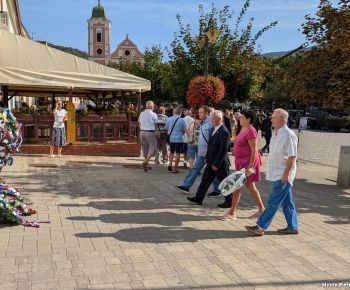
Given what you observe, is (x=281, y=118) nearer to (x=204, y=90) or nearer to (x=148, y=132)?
(x=148, y=132)

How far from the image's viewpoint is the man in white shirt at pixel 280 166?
5.44 metres

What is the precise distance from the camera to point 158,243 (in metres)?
5.29

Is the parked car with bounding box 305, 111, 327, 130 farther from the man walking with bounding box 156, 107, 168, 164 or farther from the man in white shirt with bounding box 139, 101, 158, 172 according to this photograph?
the man in white shirt with bounding box 139, 101, 158, 172

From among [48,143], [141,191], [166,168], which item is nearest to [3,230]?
[141,191]

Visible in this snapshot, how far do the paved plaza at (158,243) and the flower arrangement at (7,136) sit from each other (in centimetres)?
92

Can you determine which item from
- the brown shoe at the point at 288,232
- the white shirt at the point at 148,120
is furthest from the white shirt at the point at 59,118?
the brown shoe at the point at 288,232

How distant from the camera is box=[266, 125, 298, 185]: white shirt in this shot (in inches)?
214

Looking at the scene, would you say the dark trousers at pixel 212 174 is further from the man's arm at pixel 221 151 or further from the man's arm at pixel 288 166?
the man's arm at pixel 288 166

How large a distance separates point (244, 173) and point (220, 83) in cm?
961

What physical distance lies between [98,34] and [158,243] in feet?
317

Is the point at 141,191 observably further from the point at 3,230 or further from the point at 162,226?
the point at 3,230

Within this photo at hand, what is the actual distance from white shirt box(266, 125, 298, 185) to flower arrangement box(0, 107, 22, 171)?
3.27 metres

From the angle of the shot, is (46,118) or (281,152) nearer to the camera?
(281,152)

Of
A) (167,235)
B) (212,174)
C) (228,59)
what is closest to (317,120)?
(228,59)
